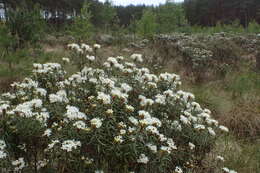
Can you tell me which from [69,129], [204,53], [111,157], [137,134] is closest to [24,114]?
[69,129]

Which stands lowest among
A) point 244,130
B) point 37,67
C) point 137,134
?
point 244,130

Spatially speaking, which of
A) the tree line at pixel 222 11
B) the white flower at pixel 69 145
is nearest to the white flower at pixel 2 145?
the white flower at pixel 69 145

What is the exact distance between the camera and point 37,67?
278 centimetres

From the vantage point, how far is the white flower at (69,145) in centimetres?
177

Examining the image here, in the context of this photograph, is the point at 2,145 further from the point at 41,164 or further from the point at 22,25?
the point at 22,25

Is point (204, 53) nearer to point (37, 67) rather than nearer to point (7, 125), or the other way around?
point (37, 67)

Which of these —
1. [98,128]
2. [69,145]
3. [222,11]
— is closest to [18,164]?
Answer: [69,145]

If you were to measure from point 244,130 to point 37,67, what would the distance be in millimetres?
3645

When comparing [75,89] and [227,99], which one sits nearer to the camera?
[75,89]

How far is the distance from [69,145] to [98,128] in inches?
10.8

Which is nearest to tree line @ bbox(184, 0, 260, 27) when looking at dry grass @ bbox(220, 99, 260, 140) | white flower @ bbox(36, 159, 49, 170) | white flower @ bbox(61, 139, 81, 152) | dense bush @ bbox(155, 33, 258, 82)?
dense bush @ bbox(155, 33, 258, 82)

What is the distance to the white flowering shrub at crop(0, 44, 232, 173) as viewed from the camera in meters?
1.93

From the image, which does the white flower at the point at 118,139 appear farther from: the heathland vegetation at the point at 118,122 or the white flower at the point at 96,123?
the white flower at the point at 96,123

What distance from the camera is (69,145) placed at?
179cm
